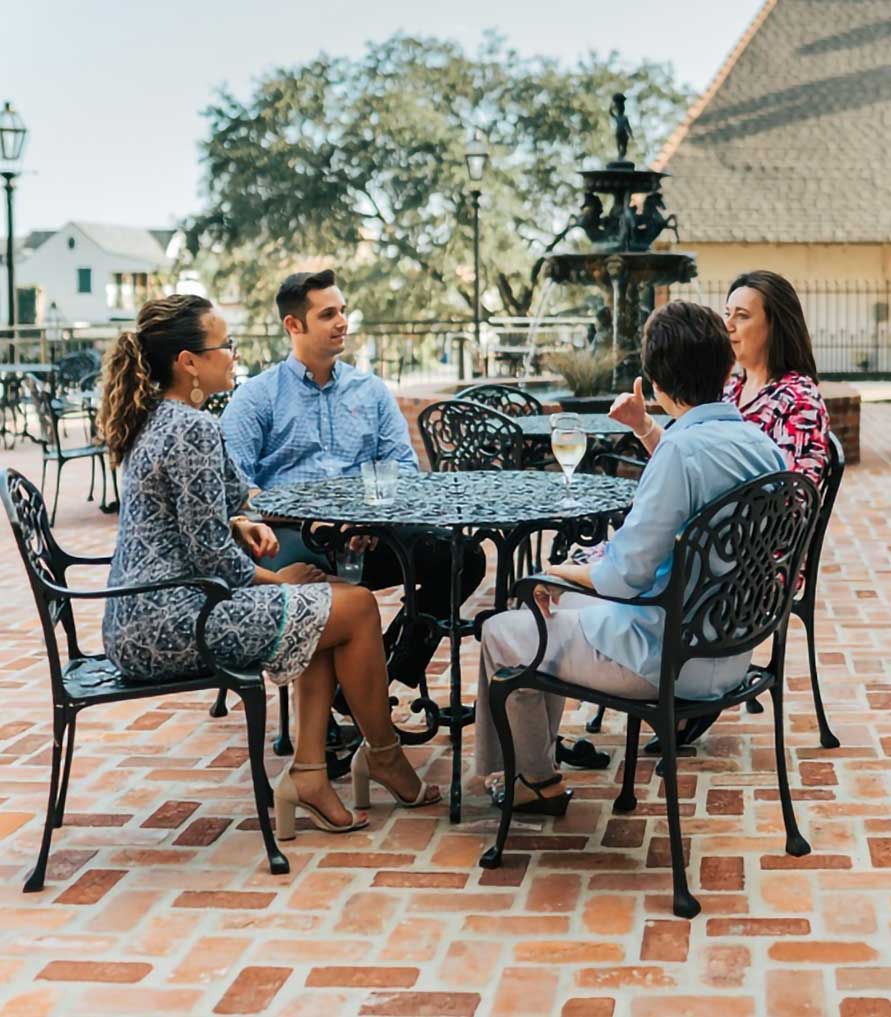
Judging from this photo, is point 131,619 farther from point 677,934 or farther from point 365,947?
point 677,934

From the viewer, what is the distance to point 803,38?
1194 inches

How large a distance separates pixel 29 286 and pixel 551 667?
73859 mm

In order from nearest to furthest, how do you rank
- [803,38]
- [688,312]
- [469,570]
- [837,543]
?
[688,312]
[469,570]
[837,543]
[803,38]

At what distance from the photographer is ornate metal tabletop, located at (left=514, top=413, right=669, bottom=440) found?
6.47m

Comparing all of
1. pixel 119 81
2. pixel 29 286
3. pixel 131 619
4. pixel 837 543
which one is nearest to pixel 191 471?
pixel 131 619

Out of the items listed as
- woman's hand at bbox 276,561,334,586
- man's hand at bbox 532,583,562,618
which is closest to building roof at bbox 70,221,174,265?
woman's hand at bbox 276,561,334,586

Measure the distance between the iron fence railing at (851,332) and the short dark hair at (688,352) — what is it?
80.3ft

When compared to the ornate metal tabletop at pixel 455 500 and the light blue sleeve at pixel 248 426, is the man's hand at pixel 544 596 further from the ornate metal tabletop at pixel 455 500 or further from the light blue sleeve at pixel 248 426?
the light blue sleeve at pixel 248 426

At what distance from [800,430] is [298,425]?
5.53 feet

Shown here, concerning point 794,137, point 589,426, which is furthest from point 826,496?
point 794,137

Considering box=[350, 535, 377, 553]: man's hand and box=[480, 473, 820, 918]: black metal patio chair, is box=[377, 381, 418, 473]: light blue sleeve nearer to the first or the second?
box=[350, 535, 377, 553]: man's hand

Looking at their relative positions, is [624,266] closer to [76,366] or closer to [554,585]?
[76,366]

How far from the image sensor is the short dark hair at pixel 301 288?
4871 millimetres

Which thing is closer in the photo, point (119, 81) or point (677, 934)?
point (677, 934)
